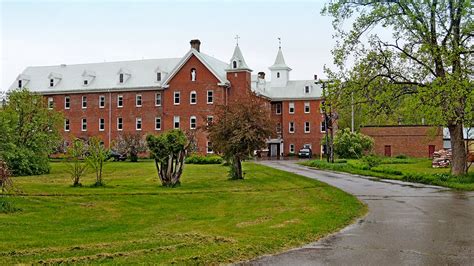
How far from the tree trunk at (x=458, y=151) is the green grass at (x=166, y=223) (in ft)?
25.0

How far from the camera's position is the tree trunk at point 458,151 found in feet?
84.6

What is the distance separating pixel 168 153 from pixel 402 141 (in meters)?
38.7

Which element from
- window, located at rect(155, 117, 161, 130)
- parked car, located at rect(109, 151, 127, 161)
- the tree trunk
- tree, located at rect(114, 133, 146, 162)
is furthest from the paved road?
→ window, located at rect(155, 117, 161, 130)

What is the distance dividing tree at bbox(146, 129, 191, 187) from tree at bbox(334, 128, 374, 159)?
31.1 metres

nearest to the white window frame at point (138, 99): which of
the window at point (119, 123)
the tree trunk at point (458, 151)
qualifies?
the window at point (119, 123)

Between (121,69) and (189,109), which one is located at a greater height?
(121,69)

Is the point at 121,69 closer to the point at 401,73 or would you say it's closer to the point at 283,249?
the point at 401,73

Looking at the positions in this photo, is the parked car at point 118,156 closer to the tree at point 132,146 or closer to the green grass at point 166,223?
the tree at point 132,146

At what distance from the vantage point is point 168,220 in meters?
14.1

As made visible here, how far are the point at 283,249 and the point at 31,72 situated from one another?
7400 cm

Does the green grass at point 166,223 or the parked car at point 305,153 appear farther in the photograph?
the parked car at point 305,153

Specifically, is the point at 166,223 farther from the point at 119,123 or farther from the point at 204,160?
the point at 119,123

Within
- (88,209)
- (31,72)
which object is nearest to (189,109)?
(31,72)

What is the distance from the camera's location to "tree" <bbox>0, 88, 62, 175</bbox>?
116 feet
